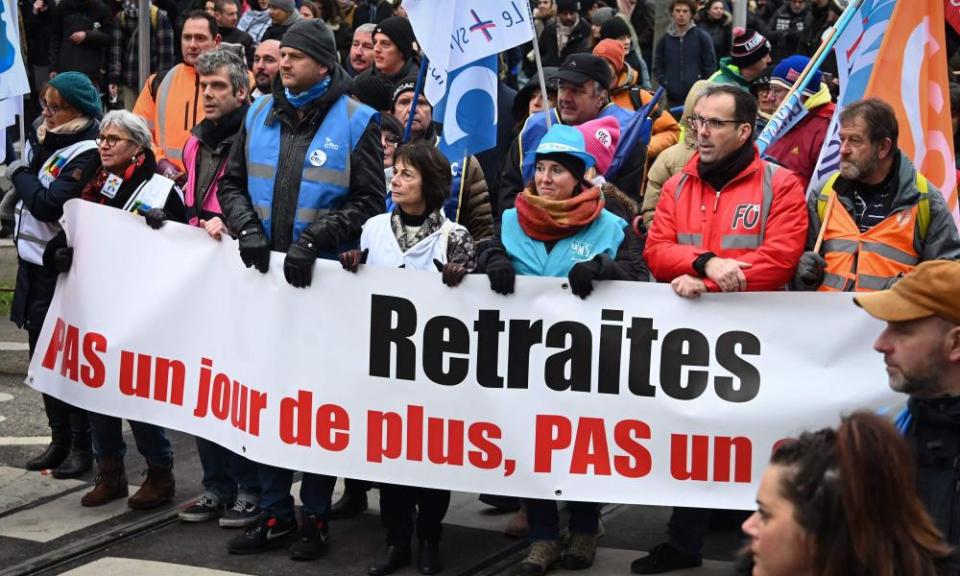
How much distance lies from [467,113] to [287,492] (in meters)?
2.20

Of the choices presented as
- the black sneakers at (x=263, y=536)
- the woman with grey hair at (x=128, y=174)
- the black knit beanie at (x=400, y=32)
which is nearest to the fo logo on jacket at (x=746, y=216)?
the black sneakers at (x=263, y=536)

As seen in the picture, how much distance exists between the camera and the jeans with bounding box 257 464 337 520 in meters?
6.44

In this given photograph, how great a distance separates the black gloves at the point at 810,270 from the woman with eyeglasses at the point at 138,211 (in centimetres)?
297

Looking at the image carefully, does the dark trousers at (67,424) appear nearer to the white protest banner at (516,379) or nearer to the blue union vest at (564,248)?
the white protest banner at (516,379)

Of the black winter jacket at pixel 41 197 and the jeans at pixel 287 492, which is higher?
the black winter jacket at pixel 41 197

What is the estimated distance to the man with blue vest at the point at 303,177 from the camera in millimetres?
6492

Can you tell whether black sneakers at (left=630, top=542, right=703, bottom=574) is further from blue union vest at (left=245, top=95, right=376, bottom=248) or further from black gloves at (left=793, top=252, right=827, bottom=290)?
blue union vest at (left=245, top=95, right=376, bottom=248)

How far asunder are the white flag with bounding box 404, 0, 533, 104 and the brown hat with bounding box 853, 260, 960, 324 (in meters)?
3.80

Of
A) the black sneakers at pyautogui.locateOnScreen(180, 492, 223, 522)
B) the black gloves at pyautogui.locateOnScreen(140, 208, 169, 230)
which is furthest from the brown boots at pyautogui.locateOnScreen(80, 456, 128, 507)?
the black gloves at pyautogui.locateOnScreen(140, 208, 169, 230)

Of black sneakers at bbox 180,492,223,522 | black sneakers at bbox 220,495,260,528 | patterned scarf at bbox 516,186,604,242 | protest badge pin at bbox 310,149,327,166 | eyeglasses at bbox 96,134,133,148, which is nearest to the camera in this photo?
patterned scarf at bbox 516,186,604,242

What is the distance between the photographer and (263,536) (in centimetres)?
649

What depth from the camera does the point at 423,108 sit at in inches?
322

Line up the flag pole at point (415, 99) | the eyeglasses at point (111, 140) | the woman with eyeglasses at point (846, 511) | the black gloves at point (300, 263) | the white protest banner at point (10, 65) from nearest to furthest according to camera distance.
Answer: the woman with eyeglasses at point (846, 511) → the black gloves at point (300, 263) → the eyeglasses at point (111, 140) → the flag pole at point (415, 99) → the white protest banner at point (10, 65)

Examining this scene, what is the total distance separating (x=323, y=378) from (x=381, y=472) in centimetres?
47
